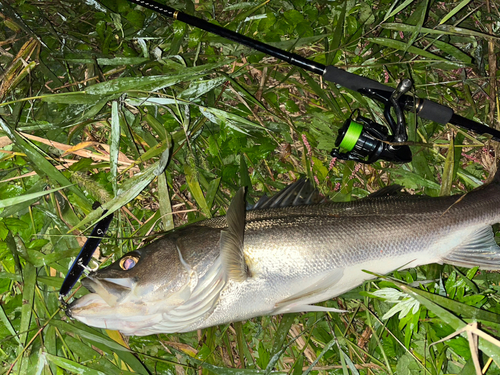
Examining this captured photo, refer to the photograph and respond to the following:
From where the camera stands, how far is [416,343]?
106 inches

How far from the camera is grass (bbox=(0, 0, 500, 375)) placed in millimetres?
2852

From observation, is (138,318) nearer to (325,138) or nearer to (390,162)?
(325,138)

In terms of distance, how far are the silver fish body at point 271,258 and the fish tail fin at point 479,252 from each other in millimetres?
16

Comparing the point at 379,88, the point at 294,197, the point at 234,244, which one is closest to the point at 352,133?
the point at 379,88

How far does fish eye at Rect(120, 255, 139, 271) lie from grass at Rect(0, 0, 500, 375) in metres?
0.55

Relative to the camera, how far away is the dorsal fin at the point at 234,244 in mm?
2258

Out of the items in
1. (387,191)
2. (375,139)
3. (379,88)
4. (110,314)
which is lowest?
(110,314)

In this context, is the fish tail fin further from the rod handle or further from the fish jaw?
the fish jaw

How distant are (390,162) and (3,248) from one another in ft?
11.4

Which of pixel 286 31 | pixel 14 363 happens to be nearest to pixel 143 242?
pixel 14 363

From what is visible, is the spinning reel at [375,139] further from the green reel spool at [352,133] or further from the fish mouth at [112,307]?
the fish mouth at [112,307]

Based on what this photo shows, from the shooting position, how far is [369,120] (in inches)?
108

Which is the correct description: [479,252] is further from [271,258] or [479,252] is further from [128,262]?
[128,262]

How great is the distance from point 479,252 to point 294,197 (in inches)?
59.3
